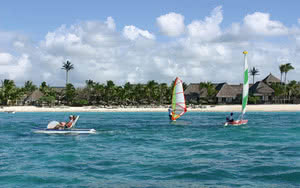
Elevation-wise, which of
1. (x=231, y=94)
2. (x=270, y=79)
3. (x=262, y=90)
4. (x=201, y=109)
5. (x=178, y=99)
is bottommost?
(x=201, y=109)

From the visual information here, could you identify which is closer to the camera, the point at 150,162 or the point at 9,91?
the point at 150,162

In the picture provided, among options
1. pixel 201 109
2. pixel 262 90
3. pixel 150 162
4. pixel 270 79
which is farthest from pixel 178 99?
pixel 270 79

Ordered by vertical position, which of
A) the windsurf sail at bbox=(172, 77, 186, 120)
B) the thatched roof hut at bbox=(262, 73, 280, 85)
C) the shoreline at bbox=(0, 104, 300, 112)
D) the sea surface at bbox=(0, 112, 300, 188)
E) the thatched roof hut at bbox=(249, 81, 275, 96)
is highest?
the thatched roof hut at bbox=(262, 73, 280, 85)

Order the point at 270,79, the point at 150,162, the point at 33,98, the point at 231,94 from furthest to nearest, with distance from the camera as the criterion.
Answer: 1. the point at 270,79
2. the point at 33,98
3. the point at 231,94
4. the point at 150,162

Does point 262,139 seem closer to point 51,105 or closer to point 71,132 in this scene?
point 71,132

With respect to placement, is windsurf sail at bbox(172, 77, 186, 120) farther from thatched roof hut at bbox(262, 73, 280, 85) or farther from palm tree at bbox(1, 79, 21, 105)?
thatched roof hut at bbox(262, 73, 280, 85)

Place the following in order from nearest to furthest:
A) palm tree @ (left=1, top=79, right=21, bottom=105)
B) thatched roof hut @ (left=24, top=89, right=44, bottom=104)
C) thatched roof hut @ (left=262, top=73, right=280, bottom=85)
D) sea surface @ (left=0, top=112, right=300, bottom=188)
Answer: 1. sea surface @ (left=0, top=112, right=300, bottom=188)
2. palm tree @ (left=1, top=79, right=21, bottom=105)
3. thatched roof hut @ (left=24, top=89, right=44, bottom=104)
4. thatched roof hut @ (left=262, top=73, right=280, bottom=85)

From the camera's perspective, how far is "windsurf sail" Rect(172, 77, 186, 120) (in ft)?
121

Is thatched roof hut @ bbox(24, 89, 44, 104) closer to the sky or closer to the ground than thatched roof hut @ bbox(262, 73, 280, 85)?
closer to the ground

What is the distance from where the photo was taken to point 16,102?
9044cm

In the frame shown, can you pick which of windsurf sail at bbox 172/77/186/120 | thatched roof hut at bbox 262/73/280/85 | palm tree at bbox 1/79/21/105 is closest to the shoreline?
palm tree at bbox 1/79/21/105

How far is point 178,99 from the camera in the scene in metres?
37.6

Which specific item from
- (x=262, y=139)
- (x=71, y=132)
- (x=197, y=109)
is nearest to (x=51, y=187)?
(x=71, y=132)

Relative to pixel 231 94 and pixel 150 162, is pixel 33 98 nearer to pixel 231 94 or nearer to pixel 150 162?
pixel 231 94
